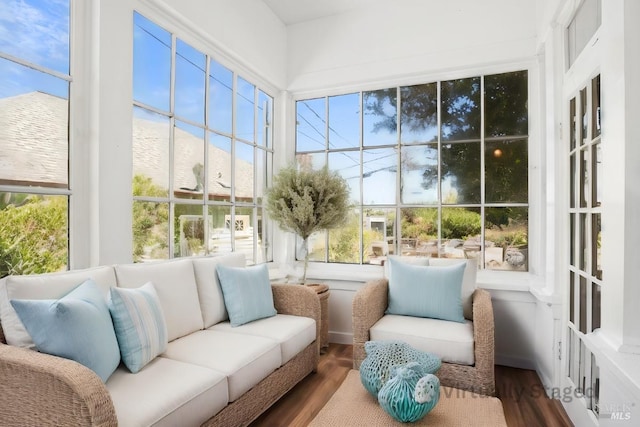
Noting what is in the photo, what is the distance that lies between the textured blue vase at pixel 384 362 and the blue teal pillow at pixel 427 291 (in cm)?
85

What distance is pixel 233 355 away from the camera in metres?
1.83

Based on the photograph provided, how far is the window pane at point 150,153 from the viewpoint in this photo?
2268 millimetres

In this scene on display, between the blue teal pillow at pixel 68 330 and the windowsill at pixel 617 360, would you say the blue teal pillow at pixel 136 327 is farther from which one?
the windowsill at pixel 617 360

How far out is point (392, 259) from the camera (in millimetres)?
2953

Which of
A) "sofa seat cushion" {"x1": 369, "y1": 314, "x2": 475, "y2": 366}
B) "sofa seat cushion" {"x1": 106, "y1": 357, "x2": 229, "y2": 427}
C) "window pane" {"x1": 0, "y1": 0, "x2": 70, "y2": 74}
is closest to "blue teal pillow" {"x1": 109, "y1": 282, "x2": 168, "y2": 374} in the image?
"sofa seat cushion" {"x1": 106, "y1": 357, "x2": 229, "y2": 427}

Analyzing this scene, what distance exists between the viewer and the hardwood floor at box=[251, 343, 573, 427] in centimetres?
203

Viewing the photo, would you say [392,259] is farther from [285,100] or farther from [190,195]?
[285,100]

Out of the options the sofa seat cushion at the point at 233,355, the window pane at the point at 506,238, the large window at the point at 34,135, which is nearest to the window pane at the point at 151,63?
the large window at the point at 34,135

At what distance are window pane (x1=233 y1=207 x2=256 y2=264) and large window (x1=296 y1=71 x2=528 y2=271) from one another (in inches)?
28.3

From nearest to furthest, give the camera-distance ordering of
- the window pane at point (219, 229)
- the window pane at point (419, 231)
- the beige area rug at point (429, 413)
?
the beige area rug at point (429, 413) < the window pane at point (219, 229) < the window pane at point (419, 231)

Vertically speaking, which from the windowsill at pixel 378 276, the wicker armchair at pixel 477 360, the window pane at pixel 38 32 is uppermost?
the window pane at pixel 38 32

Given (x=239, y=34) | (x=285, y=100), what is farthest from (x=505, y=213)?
(x=239, y=34)

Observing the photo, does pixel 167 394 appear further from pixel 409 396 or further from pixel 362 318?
pixel 362 318

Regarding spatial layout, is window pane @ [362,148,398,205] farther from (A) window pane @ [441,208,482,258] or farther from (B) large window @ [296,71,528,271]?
(A) window pane @ [441,208,482,258]
